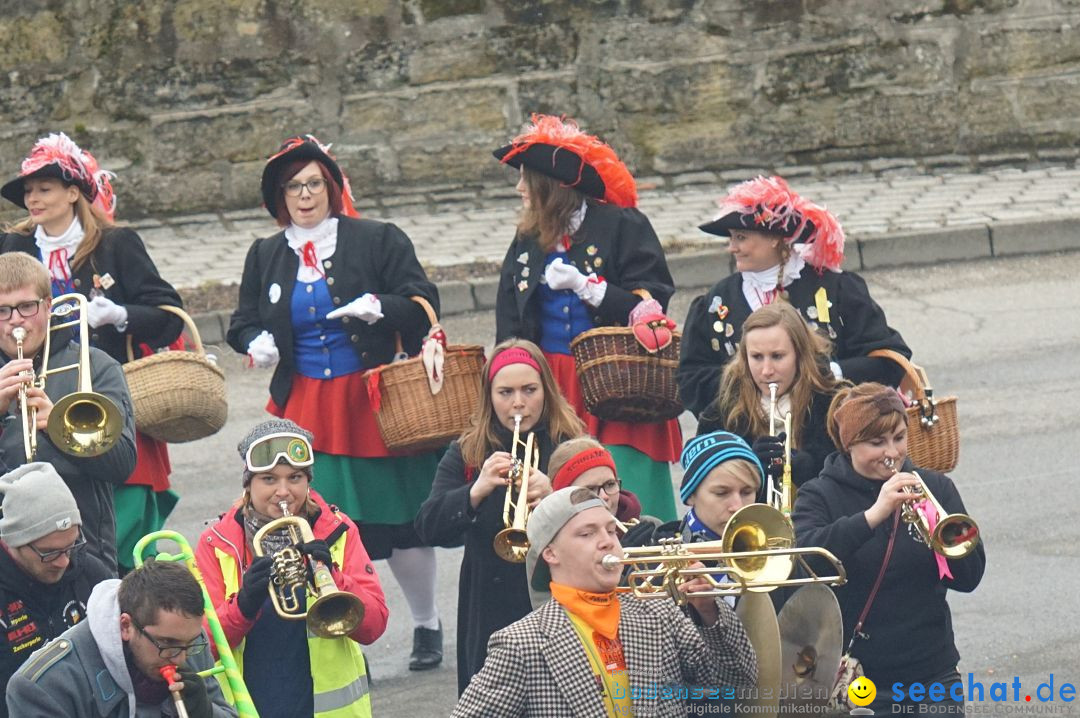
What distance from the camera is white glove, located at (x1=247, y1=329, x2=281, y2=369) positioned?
26.6ft

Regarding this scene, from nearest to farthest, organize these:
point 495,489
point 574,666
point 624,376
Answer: point 574,666 → point 495,489 → point 624,376

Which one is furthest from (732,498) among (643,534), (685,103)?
(685,103)

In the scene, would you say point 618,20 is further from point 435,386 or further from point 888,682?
point 888,682

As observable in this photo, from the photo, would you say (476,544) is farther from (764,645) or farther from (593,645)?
(593,645)

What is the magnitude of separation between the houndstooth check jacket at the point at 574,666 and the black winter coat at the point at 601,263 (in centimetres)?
300

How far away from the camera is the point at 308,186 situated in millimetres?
8148

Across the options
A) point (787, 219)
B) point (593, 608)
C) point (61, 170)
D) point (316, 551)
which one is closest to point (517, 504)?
point (316, 551)

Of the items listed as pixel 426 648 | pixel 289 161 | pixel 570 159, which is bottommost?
pixel 426 648

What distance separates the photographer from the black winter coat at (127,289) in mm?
8078

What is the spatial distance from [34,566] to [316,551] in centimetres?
83

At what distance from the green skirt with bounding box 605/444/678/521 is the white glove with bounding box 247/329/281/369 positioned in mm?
1435

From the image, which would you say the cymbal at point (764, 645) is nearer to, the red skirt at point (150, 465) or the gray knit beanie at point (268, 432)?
the gray knit beanie at point (268, 432)

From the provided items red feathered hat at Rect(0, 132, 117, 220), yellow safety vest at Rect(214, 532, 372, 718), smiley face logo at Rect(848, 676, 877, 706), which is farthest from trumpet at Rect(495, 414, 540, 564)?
red feathered hat at Rect(0, 132, 117, 220)

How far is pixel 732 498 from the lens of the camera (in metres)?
6.06
